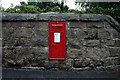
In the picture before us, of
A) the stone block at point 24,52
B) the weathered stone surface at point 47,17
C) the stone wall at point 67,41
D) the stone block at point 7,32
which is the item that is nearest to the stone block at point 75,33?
the stone wall at point 67,41

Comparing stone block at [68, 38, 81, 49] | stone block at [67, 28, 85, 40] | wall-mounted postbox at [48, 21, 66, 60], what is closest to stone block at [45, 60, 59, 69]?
wall-mounted postbox at [48, 21, 66, 60]

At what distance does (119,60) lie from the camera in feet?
24.4

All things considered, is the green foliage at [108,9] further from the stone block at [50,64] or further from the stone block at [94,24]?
the stone block at [50,64]

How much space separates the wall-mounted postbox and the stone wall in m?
0.11

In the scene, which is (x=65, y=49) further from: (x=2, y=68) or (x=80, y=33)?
Answer: (x=2, y=68)

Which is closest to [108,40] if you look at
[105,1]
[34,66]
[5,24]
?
[34,66]

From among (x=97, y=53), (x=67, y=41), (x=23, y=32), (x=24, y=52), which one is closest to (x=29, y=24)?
(x=23, y=32)

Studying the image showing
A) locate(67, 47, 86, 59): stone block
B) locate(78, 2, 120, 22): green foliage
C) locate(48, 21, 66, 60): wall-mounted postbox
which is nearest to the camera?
locate(48, 21, 66, 60): wall-mounted postbox

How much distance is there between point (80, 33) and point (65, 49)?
0.56 meters

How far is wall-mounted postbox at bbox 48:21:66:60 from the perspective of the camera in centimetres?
718

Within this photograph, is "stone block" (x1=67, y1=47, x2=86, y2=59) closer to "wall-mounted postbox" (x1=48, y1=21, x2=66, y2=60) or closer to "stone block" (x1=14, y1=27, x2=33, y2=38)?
"wall-mounted postbox" (x1=48, y1=21, x2=66, y2=60)

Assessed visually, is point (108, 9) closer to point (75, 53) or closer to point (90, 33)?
point (90, 33)

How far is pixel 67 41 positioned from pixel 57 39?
27 cm

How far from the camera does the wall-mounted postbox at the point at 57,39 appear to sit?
23.6 feet
